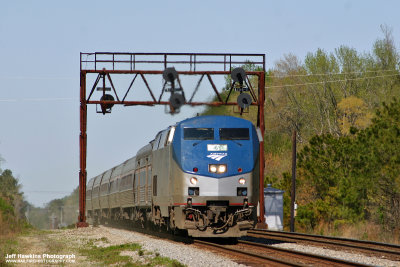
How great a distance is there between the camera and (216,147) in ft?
66.2

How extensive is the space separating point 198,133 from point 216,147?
751 mm

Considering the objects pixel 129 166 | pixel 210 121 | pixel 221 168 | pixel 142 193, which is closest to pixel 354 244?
pixel 221 168

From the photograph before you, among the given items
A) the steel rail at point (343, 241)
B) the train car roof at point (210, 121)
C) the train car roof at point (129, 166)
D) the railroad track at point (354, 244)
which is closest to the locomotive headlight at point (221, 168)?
the train car roof at point (210, 121)

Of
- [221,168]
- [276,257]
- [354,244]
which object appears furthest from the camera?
[354,244]

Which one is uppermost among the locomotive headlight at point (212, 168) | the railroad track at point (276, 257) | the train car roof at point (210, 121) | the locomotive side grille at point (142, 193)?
the train car roof at point (210, 121)

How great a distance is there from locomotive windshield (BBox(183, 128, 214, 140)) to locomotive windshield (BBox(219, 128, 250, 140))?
1.02ft

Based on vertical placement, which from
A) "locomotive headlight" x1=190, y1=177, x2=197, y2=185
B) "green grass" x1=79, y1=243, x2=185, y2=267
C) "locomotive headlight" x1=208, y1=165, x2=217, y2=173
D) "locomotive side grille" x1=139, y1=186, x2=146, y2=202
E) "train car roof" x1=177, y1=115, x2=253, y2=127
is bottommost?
"green grass" x1=79, y1=243, x2=185, y2=267

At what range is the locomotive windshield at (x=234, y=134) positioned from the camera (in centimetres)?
2042

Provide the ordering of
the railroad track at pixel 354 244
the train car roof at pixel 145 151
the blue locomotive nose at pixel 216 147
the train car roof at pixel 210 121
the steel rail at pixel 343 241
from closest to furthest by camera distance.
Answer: the railroad track at pixel 354 244
the steel rail at pixel 343 241
the blue locomotive nose at pixel 216 147
the train car roof at pixel 210 121
the train car roof at pixel 145 151

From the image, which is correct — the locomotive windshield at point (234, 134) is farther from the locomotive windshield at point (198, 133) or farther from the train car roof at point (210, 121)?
the locomotive windshield at point (198, 133)

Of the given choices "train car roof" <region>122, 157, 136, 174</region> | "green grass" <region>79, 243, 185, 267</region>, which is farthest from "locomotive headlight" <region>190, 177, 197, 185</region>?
"train car roof" <region>122, 157, 136, 174</region>

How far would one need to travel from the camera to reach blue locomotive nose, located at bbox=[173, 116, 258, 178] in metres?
19.9

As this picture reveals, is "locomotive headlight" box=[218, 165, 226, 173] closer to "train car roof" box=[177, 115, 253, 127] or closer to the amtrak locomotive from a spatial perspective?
the amtrak locomotive

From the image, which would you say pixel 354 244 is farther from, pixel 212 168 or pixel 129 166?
pixel 129 166
